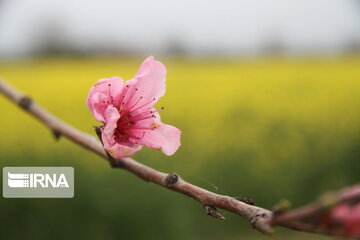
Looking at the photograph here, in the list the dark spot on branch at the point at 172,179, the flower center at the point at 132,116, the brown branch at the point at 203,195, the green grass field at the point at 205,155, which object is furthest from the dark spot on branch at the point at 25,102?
the green grass field at the point at 205,155

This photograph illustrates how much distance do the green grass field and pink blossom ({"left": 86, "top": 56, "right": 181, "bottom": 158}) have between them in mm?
3126

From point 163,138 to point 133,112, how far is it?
6 cm

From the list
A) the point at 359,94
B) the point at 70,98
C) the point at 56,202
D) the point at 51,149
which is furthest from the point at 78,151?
the point at 359,94

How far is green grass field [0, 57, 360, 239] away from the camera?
393 centimetres

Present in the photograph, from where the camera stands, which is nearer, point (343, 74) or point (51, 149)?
point (51, 149)

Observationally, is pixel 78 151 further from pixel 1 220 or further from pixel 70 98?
pixel 70 98

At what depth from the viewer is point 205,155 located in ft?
14.9

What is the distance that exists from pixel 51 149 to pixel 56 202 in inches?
28.7

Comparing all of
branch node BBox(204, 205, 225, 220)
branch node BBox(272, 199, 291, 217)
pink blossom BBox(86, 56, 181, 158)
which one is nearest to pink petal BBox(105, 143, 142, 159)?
pink blossom BBox(86, 56, 181, 158)

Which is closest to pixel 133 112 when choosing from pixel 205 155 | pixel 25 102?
pixel 25 102

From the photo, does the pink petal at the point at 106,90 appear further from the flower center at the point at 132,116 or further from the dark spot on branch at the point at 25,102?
the dark spot on branch at the point at 25,102

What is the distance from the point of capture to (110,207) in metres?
3.84

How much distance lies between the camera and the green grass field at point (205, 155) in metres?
3.93

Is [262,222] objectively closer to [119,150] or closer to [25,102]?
[119,150]
